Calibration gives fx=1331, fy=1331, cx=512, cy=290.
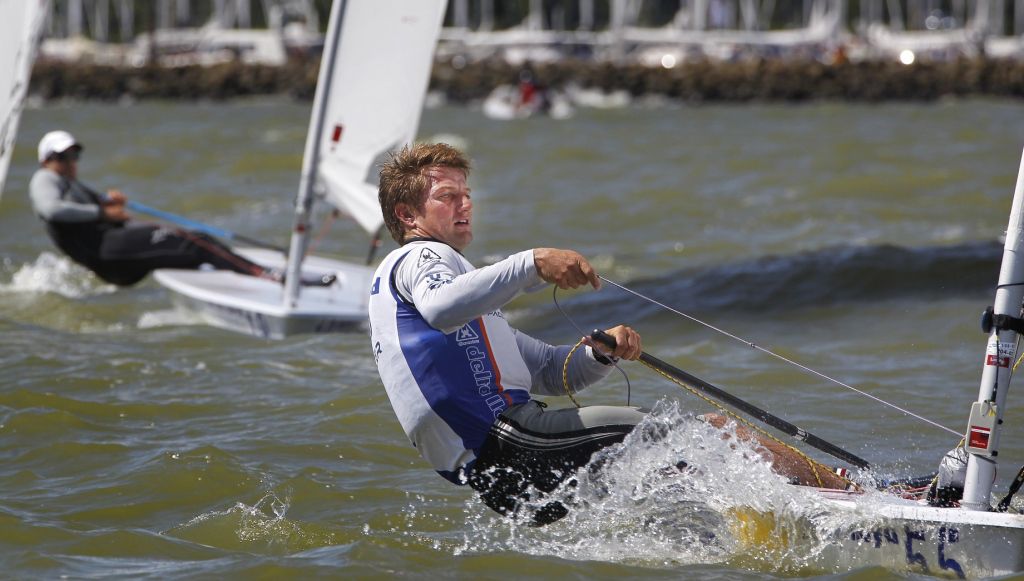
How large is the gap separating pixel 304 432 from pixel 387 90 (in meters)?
3.00

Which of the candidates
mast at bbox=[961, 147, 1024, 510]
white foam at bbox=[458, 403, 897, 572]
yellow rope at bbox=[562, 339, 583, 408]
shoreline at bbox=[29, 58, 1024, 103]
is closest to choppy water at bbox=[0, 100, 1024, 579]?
white foam at bbox=[458, 403, 897, 572]

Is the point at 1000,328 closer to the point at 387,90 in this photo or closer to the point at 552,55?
the point at 387,90

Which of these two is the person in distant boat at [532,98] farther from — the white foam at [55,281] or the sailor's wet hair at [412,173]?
the sailor's wet hair at [412,173]

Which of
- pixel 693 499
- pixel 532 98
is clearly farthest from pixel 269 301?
pixel 532 98

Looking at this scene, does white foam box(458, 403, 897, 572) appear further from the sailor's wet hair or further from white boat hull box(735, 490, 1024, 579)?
the sailor's wet hair

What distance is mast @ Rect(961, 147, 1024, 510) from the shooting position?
3.33 metres

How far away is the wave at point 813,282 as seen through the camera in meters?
8.17

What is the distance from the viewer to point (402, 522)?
4336mm

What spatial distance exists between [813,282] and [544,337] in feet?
7.02

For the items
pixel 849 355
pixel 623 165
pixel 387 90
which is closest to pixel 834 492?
pixel 849 355

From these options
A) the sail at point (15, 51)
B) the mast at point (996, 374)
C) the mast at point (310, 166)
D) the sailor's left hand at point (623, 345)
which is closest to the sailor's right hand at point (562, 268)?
the sailor's left hand at point (623, 345)

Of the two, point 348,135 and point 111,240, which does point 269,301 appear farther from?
point 111,240

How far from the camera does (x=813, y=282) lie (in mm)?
8633

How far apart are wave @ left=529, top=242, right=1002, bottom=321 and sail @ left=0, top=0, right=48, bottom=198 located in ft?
10.5
